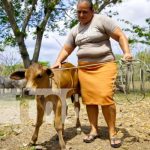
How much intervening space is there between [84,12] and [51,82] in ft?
3.43

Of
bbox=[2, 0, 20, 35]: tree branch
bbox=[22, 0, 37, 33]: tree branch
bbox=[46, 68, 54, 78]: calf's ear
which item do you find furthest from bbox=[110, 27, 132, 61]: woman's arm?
bbox=[22, 0, 37, 33]: tree branch

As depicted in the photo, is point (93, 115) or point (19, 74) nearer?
point (19, 74)

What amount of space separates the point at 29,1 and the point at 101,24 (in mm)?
12655

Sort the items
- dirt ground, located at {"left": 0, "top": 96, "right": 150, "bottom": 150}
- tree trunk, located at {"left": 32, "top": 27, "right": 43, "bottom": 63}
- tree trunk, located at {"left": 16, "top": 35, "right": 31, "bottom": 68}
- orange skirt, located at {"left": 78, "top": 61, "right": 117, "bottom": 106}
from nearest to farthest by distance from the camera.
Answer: orange skirt, located at {"left": 78, "top": 61, "right": 117, "bottom": 106} < dirt ground, located at {"left": 0, "top": 96, "right": 150, "bottom": 150} < tree trunk, located at {"left": 16, "top": 35, "right": 31, "bottom": 68} < tree trunk, located at {"left": 32, "top": 27, "right": 43, "bottom": 63}

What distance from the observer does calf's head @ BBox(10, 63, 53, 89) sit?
5.16 metres

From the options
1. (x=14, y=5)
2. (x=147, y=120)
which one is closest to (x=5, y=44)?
(x=14, y=5)

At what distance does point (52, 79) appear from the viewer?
18.3 feet

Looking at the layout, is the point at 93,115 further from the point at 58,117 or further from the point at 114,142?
the point at 58,117

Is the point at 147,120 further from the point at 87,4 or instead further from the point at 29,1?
the point at 29,1

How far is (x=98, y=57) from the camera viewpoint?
5.77 metres

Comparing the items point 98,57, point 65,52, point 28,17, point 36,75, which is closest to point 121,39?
point 98,57

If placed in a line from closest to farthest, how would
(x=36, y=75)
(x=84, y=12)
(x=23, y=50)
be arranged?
1. (x=36, y=75)
2. (x=84, y=12)
3. (x=23, y=50)

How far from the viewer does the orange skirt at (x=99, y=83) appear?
18.6ft

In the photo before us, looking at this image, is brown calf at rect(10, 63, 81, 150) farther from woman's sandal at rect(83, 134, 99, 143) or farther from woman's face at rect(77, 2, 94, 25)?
woman's face at rect(77, 2, 94, 25)
